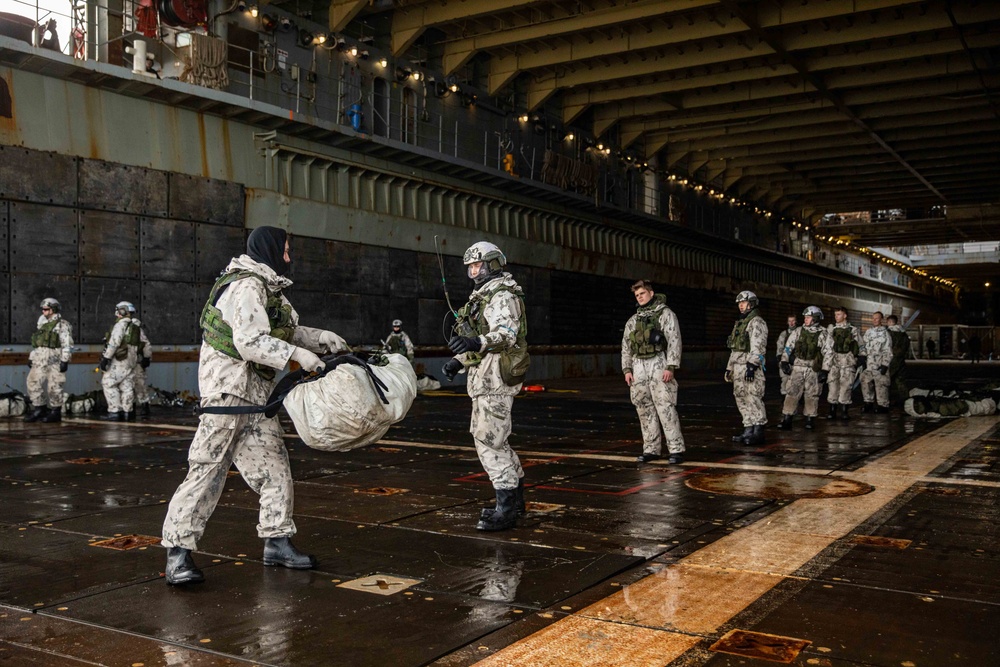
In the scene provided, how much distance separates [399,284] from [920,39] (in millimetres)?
15369

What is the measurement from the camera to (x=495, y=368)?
6.55 metres

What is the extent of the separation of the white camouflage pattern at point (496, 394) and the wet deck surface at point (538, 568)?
18.1 inches

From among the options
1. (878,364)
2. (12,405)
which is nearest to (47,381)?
(12,405)

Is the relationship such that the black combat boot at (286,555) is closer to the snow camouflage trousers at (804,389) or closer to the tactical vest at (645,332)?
the tactical vest at (645,332)

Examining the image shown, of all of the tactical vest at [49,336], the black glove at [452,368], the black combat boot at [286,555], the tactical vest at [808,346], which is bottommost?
the black combat boot at [286,555]

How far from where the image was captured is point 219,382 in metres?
5.05

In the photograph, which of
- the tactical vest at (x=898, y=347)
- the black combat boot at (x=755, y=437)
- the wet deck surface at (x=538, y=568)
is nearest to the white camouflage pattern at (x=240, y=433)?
the wet deck surface at (x=538, y=568)

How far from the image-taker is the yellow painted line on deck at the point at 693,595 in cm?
386

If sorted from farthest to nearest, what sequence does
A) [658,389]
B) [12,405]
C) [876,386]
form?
[876,386] → [12,405] → [658,389]

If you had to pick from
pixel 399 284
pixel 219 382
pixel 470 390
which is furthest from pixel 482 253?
pixel 399 284

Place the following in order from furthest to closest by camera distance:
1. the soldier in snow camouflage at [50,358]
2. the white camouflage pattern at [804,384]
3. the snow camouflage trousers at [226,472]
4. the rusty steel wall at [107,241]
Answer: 1. the rusty steel wall at [107,241]
2. the soldier in snow camouflage at [50,358]
3. the white camouflage pattern at [804,384]
4. the snow camouflage trousers at [226,472]

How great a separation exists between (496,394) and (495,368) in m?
0.19

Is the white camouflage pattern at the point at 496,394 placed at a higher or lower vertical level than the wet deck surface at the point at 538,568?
higher

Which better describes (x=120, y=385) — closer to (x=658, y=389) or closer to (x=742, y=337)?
(x=658, y=389)
